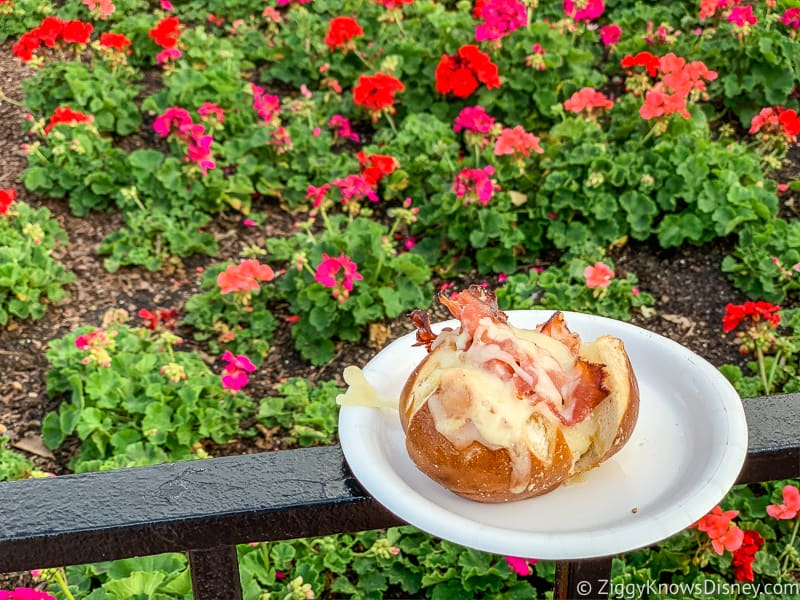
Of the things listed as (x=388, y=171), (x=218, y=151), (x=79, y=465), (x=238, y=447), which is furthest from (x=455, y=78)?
(x=79, y=465)

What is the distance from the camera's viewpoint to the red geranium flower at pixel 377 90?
414 centimetres

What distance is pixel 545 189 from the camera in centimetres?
370

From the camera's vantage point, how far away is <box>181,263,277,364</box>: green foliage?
346cm

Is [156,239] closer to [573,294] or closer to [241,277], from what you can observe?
[241,277]

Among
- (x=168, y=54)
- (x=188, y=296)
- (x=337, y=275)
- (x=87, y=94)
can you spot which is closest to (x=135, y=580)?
(x=337, y=275)

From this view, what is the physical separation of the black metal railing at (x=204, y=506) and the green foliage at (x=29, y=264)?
7.87ft

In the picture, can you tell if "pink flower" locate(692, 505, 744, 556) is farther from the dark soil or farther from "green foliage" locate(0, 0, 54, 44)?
"green foliage" locate(0, 0, 54, 44)

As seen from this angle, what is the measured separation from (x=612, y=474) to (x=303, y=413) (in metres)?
1.99

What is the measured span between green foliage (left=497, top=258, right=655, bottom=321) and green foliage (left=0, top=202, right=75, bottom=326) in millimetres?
1784

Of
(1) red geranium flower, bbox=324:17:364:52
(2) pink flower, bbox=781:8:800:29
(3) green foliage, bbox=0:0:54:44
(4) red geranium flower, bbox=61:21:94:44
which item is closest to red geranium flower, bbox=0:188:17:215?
(4) red geranium flower, bbox=61:21:94:44

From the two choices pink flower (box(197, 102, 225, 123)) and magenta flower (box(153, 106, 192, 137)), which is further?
pink flower (box(197, 102, 225, 123))

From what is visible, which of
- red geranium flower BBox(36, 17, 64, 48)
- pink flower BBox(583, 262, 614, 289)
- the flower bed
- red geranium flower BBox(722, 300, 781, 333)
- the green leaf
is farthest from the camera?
red geranium flower BBox(36, 17, 64, 48)

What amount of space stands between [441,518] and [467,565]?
1379mm

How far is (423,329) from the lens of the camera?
1.26 meters
